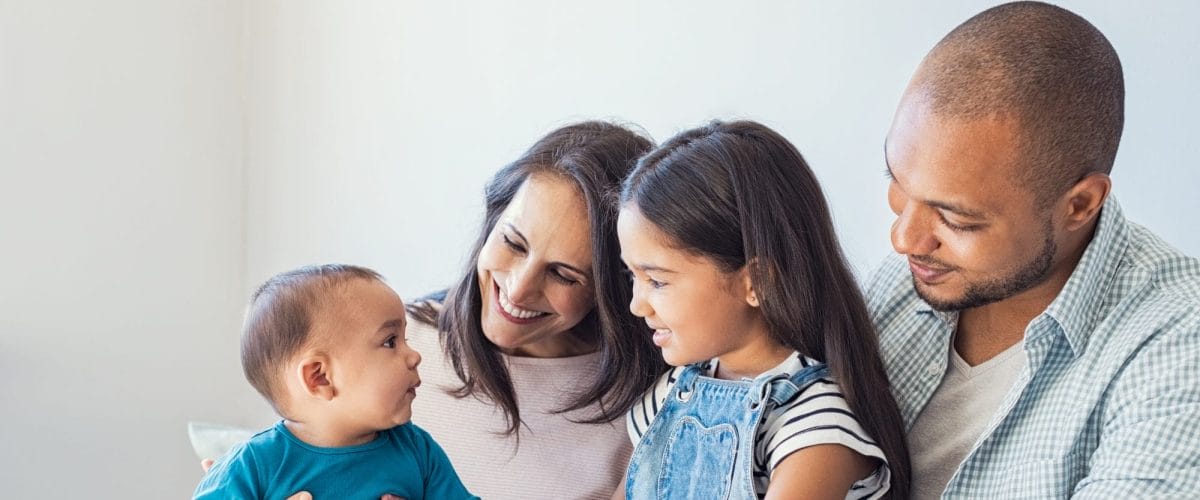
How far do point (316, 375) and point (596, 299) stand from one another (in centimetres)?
48

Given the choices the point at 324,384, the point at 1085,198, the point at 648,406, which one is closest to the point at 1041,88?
the point at 1085,198

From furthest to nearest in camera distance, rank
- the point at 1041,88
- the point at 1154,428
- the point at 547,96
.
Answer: the point at 547,96 → the point at 1041,88 → the point at 1154,428

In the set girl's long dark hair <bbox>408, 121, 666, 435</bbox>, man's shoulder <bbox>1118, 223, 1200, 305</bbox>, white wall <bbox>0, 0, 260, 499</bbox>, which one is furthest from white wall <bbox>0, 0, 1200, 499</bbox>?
man's shoulder <bbox>1118, 223, 1200, 305</bbox>

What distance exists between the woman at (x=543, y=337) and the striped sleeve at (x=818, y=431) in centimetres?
37

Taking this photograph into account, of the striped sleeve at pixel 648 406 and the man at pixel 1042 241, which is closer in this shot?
the man at pixel 1042 241

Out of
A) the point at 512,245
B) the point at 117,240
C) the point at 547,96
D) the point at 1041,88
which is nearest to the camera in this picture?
the point at 1041,88

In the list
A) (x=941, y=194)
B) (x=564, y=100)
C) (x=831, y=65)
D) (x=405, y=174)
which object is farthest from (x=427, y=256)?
(x=941, y=194)

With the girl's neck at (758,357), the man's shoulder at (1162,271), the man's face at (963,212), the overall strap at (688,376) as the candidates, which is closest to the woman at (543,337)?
the overall strap at (688,376)

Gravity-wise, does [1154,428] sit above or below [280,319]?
above

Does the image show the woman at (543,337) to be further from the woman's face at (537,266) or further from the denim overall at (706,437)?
the denim overall at (706,437)

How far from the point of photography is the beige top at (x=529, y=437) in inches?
79.2

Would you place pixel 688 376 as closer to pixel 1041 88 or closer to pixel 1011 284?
pixel 1011 284

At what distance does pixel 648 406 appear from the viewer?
186cm

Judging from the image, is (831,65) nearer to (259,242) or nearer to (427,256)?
(427,256)
